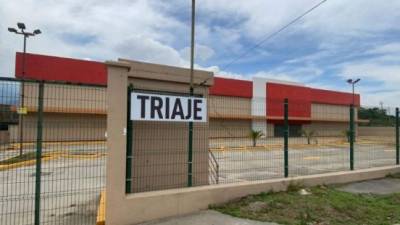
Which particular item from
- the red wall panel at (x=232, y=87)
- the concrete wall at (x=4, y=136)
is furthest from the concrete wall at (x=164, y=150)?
the red wall panel at (x=232, y=87)

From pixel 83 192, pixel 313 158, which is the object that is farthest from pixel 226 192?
pixel 313 158

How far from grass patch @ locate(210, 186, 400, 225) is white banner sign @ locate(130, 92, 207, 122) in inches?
79.3

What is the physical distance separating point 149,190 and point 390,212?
5.10 m

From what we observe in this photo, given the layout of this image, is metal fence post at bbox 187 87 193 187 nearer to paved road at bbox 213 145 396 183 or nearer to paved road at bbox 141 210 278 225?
paved road at bbox 141 210 278 225

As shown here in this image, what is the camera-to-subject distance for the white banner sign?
7.52 m

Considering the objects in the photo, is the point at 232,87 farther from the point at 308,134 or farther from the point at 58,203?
the point at 58,203

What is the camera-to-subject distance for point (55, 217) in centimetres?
788

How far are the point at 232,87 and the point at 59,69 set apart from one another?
1808cm

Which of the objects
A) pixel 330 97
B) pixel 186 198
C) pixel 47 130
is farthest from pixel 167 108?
pixel 330 97

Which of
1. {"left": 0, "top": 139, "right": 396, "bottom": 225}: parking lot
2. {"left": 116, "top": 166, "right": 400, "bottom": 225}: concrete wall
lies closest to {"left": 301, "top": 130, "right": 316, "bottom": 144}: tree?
{"left": 0, "top": 139, "right": 396, "bottom": 225}: parking lot

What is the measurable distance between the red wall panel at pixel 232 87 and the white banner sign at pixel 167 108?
31133mm

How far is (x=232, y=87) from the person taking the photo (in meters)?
41.8

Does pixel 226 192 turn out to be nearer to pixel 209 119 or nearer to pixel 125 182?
pixel 209 119

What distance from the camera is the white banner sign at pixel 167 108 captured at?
752 centimetres
